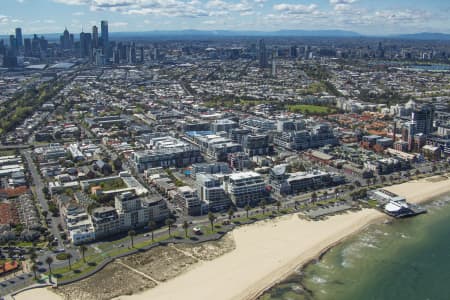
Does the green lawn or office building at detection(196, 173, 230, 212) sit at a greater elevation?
the green lawn

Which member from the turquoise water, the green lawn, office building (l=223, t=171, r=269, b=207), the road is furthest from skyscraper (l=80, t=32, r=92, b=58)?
the turquoise water

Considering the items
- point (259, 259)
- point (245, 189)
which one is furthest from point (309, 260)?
point (245, 189)

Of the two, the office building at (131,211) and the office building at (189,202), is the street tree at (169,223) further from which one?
the office building at (189,202)

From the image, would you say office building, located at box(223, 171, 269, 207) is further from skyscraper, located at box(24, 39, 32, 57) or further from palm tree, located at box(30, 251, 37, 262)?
skyscraper, located at box(24, 39, 32, 57)

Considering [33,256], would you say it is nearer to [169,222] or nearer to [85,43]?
[169,222]

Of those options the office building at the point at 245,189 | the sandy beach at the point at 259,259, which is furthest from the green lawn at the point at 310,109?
the sandy beach at the point at 259,259
